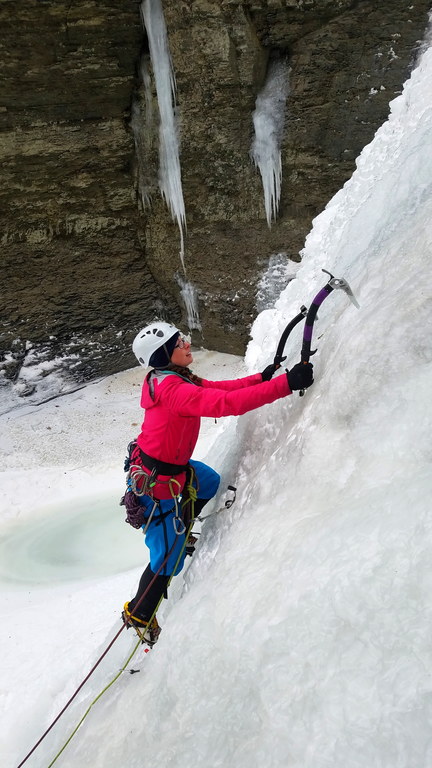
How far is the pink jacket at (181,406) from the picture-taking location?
216 cm

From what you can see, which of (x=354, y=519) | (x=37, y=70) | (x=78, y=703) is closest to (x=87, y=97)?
(x=37, y=70)

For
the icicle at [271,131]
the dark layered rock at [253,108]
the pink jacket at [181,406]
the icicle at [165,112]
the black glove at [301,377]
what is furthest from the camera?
the icicle at [271,131]

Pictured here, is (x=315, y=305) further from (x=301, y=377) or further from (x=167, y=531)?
(x=167, y=531)

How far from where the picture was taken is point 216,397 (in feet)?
7.34

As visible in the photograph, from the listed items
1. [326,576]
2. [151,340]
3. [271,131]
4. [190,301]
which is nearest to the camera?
[326,576]

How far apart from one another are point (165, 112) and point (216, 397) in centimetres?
716

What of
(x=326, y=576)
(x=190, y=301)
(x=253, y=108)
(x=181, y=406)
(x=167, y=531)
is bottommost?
(x=190, y=301)

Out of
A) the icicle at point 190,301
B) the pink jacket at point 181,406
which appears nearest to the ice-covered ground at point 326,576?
the pink jacket at point 181,406

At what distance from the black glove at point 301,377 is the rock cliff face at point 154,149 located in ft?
22.7

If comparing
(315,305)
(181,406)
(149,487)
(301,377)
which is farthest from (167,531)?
(315,305)

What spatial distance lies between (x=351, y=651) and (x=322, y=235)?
3082 mm

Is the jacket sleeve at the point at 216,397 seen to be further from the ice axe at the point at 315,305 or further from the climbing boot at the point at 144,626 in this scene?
the climbing boot at the point at 144,626

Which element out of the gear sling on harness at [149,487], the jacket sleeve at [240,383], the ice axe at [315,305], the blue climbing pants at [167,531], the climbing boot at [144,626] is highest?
the ice axe at [315,305]

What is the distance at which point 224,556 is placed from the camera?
2.12 metres
